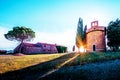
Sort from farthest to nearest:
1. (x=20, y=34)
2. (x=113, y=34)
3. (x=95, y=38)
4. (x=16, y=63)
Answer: (x=20, y=34)
(x=95, y=38)
(x=113, y=34)
(x=16, y=63)

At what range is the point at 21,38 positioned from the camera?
69.1 meters

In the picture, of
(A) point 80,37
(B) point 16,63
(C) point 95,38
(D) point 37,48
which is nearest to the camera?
(B) point 16,63

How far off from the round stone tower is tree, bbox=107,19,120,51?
200 centimetres

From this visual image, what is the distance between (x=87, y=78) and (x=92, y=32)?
38.7 m

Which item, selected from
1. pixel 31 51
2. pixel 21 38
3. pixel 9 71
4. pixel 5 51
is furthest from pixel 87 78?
pixel 21 38

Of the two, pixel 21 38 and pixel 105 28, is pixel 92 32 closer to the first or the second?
pixel 105 28

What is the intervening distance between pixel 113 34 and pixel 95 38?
6185 millimetres

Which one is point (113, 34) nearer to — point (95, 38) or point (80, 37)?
point (95, 38)

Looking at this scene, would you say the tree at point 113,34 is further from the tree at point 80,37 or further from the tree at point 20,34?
the tree at point 20,34

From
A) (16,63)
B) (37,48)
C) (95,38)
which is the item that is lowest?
(16,63)

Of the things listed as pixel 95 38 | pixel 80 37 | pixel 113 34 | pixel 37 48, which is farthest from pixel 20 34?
pixel 113 34

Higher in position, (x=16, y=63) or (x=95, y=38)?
(x=95, y=38)

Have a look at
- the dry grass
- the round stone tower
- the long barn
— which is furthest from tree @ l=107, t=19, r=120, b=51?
the dry grass

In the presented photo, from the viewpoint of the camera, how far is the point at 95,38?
51.0 metres
